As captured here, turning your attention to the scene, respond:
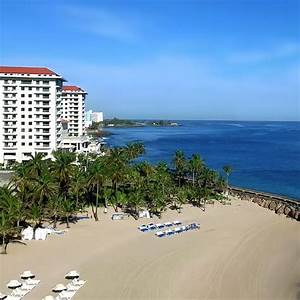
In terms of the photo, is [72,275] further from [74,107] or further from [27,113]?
[74,107]

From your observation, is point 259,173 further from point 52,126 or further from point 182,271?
point 182,271

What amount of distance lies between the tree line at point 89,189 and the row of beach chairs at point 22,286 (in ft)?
21.5

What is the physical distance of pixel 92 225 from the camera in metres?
49.3

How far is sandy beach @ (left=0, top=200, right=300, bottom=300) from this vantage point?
3197 centimetres


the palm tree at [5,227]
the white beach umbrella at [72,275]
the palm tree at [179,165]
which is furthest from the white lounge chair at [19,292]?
the palm tree at [179,165]

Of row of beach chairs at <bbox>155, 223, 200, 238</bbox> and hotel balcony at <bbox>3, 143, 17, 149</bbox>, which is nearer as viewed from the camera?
row of beach chairs at <bbox>155, 223, 200, 238</bbox>

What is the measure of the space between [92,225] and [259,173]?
65589mm

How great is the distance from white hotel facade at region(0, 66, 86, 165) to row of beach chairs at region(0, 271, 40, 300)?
55.1m

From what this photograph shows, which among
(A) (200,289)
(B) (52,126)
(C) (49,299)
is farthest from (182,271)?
(B) (52,126)

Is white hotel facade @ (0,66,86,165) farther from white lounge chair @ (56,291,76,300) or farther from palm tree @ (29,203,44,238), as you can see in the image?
white lounge chair @ (56,291,76,300)

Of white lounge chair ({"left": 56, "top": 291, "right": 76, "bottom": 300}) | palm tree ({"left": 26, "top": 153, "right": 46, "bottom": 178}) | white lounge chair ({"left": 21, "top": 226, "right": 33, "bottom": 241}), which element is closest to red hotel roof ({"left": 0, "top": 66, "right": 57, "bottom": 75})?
palm tree ({"left": 26, "top": 153, "right": 46, "bottom": 178})

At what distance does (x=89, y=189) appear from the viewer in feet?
186

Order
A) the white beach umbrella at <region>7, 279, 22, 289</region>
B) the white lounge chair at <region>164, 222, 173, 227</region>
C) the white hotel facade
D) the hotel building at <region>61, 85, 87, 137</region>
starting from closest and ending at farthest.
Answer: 1. the white beach umbrella at <region>7, 279, 22, 289</region>
2. the white lounge chair at <region>164, 222, 173, 227</region>
3. the white hotel facade
4. the hotel building at <region>61, 85, 87, 137</region>

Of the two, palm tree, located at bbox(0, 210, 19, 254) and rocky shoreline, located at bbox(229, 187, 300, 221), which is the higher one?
palm tree, located at bbox(0, 210, 19, 254)
